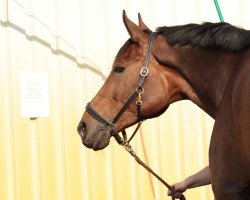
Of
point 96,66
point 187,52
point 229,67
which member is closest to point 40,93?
point 96,66

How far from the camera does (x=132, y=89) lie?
341 centimetres

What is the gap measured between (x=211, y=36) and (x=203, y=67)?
0.19 m

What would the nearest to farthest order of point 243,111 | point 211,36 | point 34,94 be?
point 243,111 → point 211,36 → point 34,94

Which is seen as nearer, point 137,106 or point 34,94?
point 137,106

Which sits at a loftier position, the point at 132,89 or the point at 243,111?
the point at 132,89

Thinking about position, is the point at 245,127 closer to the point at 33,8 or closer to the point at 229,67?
the point at 229,67

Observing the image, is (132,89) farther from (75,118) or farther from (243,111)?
(75,118)

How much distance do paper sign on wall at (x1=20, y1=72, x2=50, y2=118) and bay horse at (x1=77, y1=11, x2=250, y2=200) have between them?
140cm

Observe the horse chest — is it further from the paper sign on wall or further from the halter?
the paper sign on wall

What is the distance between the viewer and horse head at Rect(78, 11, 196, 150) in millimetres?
3400

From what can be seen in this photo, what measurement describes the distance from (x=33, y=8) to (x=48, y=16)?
151 mm

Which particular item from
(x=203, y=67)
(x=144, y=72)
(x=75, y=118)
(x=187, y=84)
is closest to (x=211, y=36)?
(x=203, y=67)

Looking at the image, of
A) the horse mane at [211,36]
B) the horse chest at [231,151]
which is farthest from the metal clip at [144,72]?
the horse chest at [231,151]

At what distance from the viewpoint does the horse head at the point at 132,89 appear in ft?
11.2
